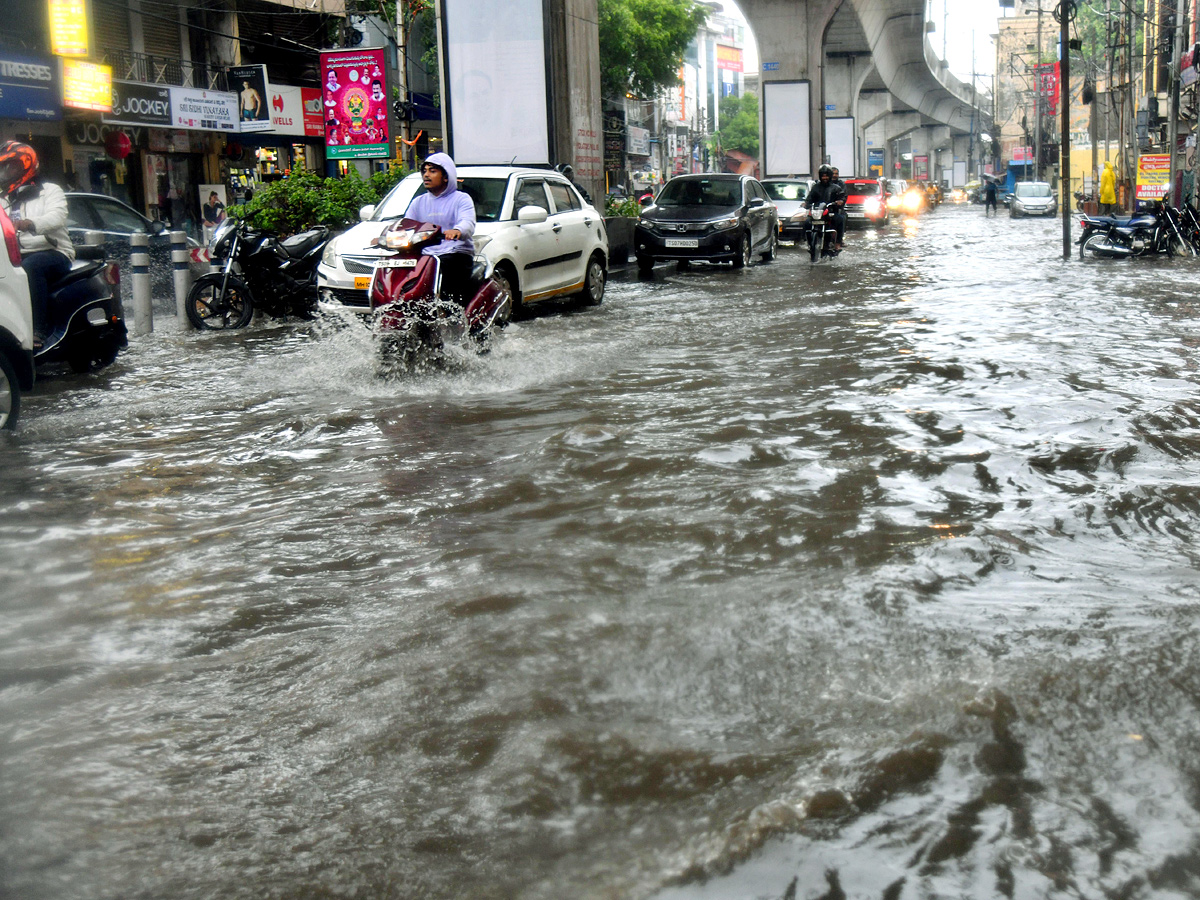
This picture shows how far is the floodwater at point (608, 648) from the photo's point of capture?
2.54m

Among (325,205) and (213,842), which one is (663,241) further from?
(213,842)

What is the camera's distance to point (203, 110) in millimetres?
29797

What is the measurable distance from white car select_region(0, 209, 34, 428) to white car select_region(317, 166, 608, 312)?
4.49 metres

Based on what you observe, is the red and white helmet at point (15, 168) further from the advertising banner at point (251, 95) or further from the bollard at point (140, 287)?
the advertising banner at point (251, 95)

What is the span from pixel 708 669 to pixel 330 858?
1.25 metres

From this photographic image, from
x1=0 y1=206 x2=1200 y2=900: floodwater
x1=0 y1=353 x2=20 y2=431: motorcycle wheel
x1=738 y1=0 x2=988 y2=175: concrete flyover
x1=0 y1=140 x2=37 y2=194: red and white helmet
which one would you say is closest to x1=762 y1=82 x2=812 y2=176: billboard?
x1=738 y1=0 x2=988 y2=175: concrete flyover

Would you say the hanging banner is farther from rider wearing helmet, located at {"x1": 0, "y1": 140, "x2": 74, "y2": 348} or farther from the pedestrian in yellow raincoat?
rider wearing helmet, located at {"x1": 0, "y1": 140, "x2": 74, "y2": 348}

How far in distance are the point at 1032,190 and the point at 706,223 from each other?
118 ft

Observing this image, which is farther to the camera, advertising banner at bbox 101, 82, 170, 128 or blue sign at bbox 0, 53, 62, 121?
advertising banner at bbox 101, 82, 170, 128

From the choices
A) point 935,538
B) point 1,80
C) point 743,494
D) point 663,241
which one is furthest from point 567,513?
point 1,80

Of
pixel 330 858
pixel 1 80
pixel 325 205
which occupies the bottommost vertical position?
pixel 330 858

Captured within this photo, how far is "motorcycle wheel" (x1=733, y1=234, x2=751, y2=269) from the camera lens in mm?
21031

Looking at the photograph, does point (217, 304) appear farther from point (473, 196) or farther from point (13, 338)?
point (13, 338)

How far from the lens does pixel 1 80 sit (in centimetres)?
2380
